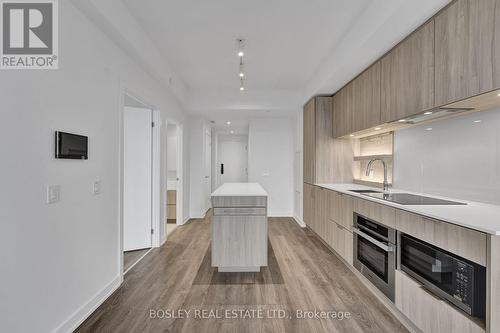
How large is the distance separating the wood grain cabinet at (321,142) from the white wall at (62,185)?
294 cm

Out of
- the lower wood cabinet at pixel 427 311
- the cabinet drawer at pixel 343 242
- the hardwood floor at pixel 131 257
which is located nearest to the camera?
the lower wood cabinet at pixel 427 311

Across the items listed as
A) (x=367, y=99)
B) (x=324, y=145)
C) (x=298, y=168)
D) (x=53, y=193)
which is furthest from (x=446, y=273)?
(x=298, y=168)

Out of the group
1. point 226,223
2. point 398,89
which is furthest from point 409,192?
point 226,223

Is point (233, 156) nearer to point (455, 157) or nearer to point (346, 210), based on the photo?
point (346, 210)

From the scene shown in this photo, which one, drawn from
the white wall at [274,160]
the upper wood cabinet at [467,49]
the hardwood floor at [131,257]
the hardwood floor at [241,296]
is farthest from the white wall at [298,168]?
the upper wood cabinet at [467,49]

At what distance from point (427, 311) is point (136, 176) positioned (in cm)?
359

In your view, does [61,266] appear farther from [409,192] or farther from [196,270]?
[409,192]

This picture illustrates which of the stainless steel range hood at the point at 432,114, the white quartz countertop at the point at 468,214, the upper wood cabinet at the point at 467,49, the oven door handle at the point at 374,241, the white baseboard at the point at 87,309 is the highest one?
the upper wood cabinet at the point at 467,49

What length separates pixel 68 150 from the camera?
1853 mm

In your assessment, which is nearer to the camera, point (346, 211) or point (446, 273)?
point (446, 273)

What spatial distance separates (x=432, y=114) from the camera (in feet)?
7.25

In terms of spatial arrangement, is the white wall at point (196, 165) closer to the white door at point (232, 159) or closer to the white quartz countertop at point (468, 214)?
the white door at point (232, 159)

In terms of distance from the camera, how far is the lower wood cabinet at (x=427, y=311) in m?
1.42

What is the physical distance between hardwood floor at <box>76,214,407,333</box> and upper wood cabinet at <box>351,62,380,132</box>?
1.78 meters
